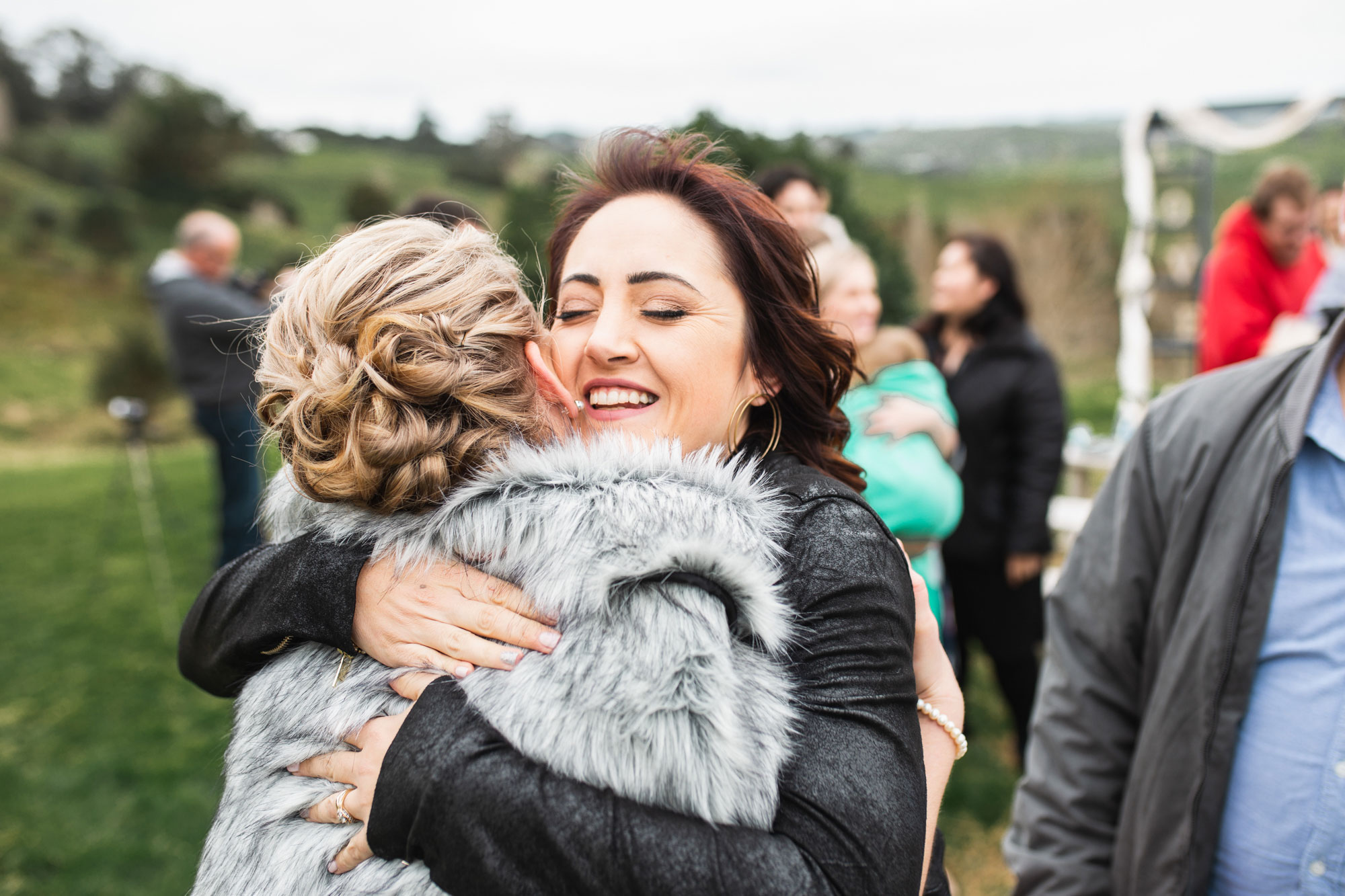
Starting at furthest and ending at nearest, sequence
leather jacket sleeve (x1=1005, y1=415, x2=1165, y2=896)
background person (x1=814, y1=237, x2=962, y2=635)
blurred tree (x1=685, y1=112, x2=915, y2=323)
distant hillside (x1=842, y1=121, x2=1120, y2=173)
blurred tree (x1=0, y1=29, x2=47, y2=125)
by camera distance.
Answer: blurred tree (x1=0, y1=29, x2=47, y2=125) → distant hillside (x1=842, y1=121, x2=1120, y2=173) → blurred tree (x1=685, y1=112, x2=915, y2=323) → background person (x1=814, y1=237, x2=962, y2=635) → leather jacket sleeve (x1=1005, y1=415, x2=1165, y2=896)

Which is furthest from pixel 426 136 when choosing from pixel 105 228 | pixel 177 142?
pixel 105 228

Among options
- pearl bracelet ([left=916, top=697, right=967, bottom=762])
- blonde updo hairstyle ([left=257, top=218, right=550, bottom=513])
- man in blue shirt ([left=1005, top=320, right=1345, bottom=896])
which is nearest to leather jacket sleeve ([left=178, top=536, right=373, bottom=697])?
blonde updo hairstyle ([left=257, top=218, right=550, bottom=513])

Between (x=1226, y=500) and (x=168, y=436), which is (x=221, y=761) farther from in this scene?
(x=168, y=436)

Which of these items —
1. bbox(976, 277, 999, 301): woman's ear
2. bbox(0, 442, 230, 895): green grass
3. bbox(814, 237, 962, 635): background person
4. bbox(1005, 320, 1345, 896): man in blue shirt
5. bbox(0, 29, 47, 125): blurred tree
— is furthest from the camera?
bbox(0, 29, 47, 125): blurred tree

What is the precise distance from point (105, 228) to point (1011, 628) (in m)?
36.8

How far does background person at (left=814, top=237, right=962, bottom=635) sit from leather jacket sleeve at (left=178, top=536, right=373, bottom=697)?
147 centimetres

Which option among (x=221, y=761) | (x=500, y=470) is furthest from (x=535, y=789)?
(x=221, y=761)

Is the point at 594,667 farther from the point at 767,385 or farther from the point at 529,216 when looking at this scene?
the point at 529,216

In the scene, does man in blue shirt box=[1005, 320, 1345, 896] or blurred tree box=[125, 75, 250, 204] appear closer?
man in blue shirt box=[1005, 320, 1345, 896]

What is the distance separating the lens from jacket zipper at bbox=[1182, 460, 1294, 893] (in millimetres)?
1521

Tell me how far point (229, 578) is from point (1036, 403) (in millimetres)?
3738

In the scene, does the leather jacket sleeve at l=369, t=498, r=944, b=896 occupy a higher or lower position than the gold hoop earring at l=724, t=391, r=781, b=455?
lower

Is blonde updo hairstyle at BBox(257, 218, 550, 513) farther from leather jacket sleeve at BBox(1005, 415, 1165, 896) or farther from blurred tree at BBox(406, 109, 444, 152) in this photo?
blurred tree at BBox(406, 109, 444, 152)

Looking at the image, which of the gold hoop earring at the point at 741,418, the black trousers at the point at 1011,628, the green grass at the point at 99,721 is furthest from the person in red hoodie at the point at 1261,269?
the green grass at the point at 99,721
